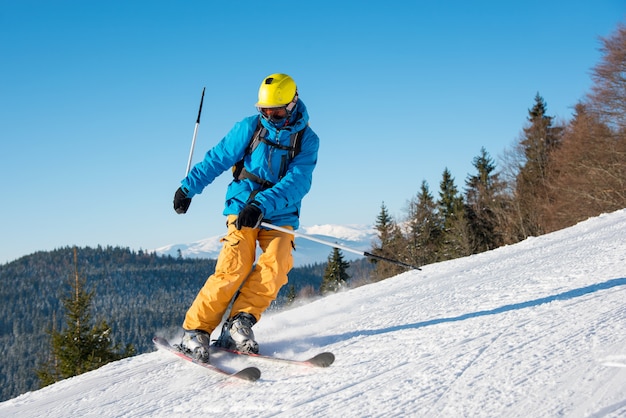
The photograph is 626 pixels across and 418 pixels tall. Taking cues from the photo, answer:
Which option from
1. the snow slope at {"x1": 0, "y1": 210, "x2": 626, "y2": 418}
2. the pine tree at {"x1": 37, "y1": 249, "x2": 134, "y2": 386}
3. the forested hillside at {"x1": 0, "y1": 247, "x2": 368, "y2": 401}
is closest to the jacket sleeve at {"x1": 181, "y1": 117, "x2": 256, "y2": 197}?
the snow slope at {"x1": 0, "y1": 210, "x2": 626, "y2": 418}

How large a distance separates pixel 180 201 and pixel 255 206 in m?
0.98

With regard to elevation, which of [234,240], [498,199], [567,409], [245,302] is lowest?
[567,409]

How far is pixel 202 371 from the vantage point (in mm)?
3674

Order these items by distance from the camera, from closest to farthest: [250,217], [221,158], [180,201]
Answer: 1. [250,217]
2. [221,158]
3. [180,201]

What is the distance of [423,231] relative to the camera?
3575 cm

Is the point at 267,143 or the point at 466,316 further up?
the point at 267,143

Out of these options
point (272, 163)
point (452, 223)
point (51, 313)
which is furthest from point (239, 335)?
point (51, 313)

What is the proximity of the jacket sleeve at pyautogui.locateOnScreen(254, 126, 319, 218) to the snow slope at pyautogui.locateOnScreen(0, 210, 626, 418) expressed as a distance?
1.19 metres

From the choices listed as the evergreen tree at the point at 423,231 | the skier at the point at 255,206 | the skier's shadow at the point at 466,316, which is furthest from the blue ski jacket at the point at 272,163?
the evergreen tree at the point at 423,231

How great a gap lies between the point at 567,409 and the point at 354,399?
1013 mm

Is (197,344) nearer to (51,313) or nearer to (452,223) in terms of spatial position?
(452,223)

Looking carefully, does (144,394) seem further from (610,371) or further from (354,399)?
(610,371)

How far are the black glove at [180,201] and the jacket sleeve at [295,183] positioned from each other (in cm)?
82

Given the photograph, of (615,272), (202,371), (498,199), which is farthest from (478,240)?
(202,371)
